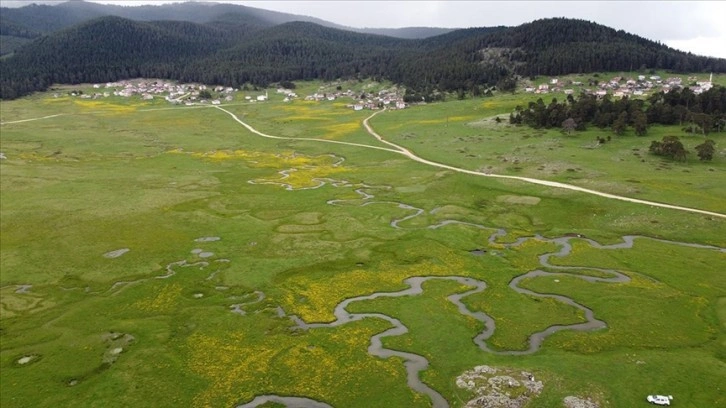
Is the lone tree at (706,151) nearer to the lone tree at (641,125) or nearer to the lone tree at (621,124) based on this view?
the lone tree at (641,125)

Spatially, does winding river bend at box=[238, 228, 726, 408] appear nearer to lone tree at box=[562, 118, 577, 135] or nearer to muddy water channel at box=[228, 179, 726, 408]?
muddy water channel at box=[228, 179, 726, 408]

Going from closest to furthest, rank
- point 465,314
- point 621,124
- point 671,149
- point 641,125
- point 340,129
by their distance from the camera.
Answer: point 465,314
point 671,149
point 641,125
point 621,124
point 340,129

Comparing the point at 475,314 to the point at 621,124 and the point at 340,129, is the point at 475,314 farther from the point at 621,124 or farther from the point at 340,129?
the point at 340,129

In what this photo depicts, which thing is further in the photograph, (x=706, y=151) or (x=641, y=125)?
(x=641, y=125)

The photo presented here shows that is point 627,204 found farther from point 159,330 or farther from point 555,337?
point 159,330

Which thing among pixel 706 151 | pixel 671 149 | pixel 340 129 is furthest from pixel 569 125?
pixel 340 129

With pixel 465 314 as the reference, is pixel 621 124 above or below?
above

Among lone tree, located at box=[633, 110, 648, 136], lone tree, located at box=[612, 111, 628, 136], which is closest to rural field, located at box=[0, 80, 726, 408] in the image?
lone tree, located at box=[633, 110, 648, 136]
